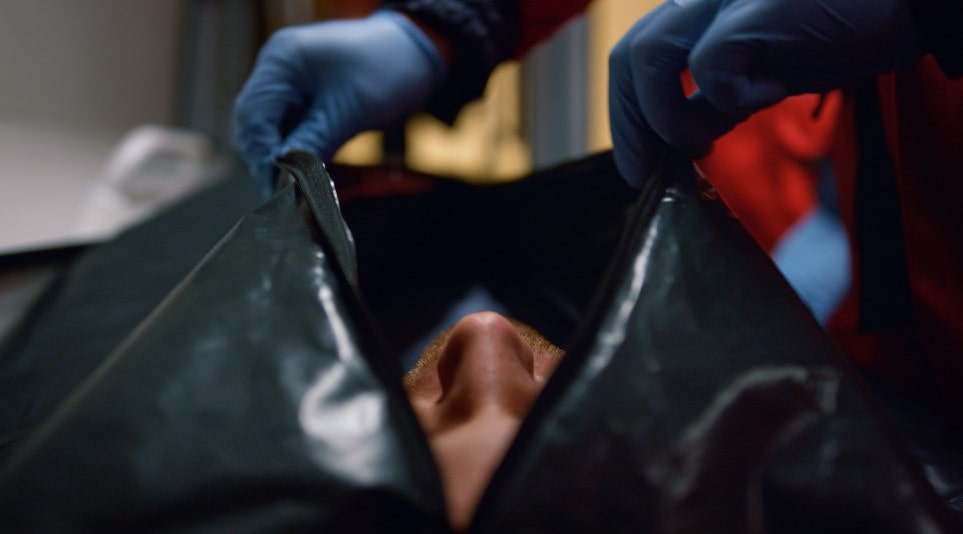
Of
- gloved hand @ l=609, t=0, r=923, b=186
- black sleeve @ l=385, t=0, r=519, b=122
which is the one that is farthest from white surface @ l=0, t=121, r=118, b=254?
gloved hand @ l=609, t=0, r=923, b=186

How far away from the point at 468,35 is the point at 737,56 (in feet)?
1.55

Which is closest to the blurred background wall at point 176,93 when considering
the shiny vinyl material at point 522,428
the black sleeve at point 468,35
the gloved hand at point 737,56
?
the black sleeve at point 468,35

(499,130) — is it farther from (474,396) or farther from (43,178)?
(474,396)

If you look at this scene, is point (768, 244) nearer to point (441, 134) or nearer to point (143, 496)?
point (143, 496)

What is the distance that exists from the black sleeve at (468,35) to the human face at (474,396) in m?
0.45

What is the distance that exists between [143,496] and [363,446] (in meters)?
0.10

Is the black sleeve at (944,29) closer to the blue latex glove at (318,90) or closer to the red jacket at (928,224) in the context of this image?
the red jacket at (928,224)

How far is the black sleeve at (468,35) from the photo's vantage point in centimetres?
81

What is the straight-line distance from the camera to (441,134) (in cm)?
179

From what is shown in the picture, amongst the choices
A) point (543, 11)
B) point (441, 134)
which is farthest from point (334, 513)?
point (441, 134)

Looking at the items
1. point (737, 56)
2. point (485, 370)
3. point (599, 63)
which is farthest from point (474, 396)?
point (599, 63)

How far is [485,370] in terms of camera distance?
41 cm

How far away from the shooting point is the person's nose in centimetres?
38

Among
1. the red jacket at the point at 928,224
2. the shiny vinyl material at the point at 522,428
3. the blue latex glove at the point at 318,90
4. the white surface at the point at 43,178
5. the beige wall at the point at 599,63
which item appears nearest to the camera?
the shiny vinyl material at the point at 522,428
